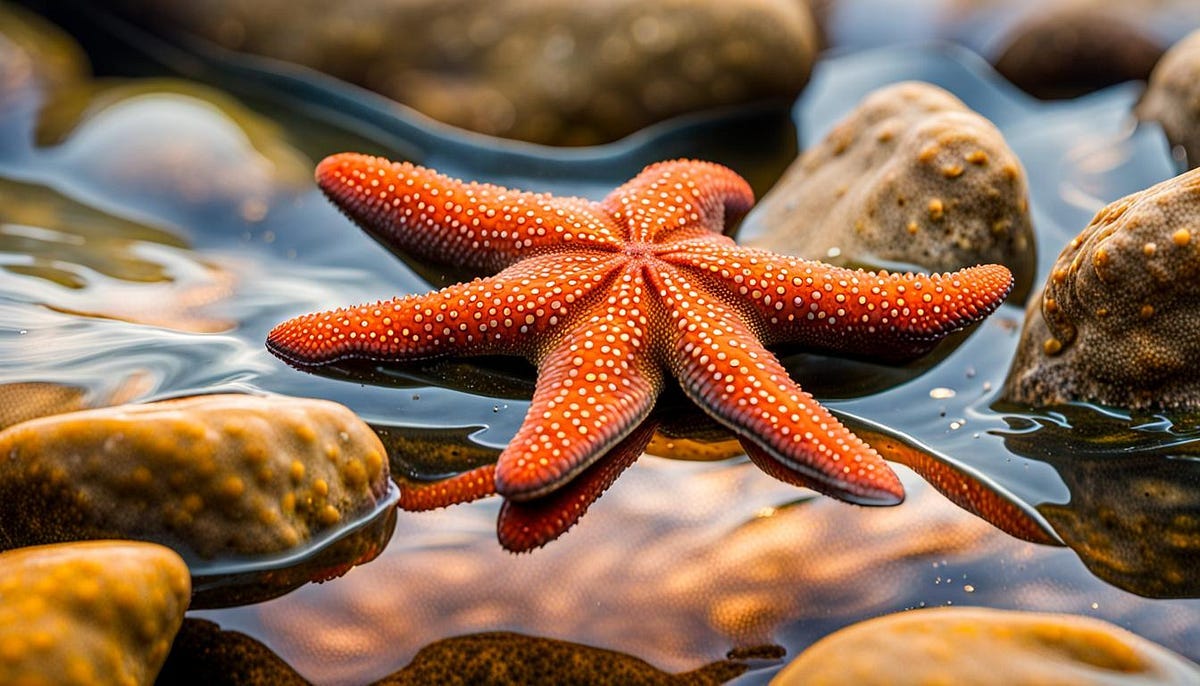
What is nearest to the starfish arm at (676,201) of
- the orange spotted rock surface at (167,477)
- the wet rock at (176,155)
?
the orange spotted rock surface at (167,477)

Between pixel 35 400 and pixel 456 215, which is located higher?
pixel 456 215

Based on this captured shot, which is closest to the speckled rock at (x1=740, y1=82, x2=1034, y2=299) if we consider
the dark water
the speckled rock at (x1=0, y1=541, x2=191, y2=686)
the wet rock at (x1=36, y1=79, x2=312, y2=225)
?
the dark water

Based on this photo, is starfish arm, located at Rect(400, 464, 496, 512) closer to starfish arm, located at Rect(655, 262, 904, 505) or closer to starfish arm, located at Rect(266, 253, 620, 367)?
starfish arm, located at Rect(266, 253, 620, 367)

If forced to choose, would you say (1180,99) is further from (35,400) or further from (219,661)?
(35,400)

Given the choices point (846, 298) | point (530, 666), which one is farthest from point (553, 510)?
point (846, 298)

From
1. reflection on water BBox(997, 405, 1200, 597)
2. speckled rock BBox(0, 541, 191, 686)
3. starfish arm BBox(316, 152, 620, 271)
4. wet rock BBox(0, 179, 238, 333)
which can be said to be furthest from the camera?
wet rock BBox(0, 179, 238, 333)

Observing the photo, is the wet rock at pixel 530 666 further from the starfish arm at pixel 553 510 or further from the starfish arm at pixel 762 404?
the starfish arm at pixel 762 404
